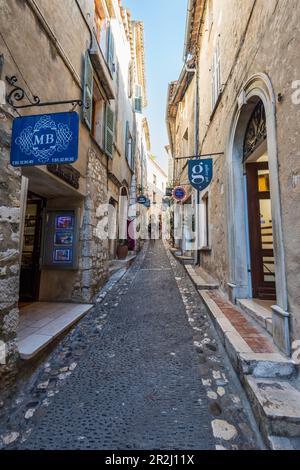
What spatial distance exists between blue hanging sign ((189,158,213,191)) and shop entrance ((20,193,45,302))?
3580 millimetres

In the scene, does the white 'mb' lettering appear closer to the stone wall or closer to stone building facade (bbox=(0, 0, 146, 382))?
the stone wall

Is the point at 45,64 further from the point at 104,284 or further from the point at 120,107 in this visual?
the point at 120,107

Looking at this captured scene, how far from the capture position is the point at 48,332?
3.09 metres

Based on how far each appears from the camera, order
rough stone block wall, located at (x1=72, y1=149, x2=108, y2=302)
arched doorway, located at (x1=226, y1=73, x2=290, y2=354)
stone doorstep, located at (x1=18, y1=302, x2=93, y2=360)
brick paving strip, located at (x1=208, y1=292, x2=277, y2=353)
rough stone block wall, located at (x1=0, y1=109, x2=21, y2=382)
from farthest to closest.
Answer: rough stone block wall, located at (x1=72, y1=149, x2=108, y2=302) < arched doorway, located at (x1=226, y1=73, x2=290, y2=354) < stone doorstep, located at (x1=18, y1=302, x2=93, y2=360) < brick paving strip, located at (x1=208, y1=292, x2=277, y2=353) < rough stone block wall, located at (x1=0, y1=109, x2=21, y2=382)

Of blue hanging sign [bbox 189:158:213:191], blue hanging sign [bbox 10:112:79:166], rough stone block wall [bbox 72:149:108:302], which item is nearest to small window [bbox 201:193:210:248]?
blue hanging sign [bbox 189:158:213:191]

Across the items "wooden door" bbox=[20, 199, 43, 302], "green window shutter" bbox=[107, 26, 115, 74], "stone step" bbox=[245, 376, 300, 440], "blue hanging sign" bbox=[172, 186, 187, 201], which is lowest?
"stone step" bbox=[245, 376, 300, 440]

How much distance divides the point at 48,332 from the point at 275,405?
2.72m

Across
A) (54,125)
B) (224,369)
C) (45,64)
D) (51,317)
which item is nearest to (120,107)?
(45,64)

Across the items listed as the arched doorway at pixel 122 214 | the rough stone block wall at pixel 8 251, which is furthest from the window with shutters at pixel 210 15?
the rough stone block wall at pixel 8 251

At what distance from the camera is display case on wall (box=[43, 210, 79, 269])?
448 cm

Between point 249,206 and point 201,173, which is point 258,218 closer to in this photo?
point 249,206

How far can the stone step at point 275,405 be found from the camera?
1.55 meters

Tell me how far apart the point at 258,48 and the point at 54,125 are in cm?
293

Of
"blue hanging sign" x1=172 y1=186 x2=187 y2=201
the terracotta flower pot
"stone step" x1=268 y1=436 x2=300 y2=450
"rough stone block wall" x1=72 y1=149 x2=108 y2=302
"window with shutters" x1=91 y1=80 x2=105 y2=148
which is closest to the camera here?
"stone step" x1=268 y1=436 x2=300 y2=450
